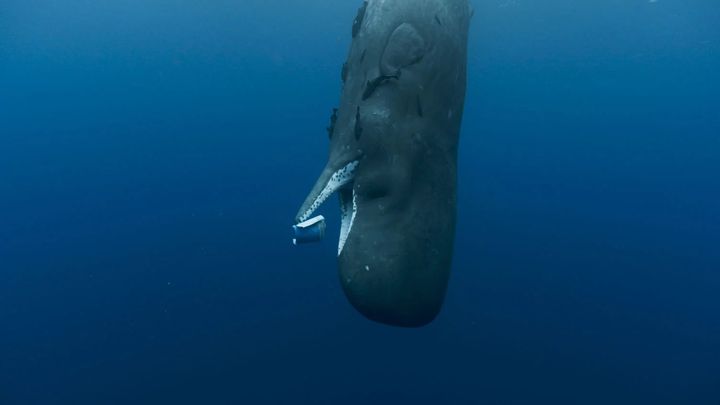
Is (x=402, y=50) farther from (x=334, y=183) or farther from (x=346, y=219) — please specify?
(x=346, y=219)

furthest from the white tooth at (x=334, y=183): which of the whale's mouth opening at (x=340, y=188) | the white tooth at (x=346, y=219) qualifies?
the white tooth at (x=346, y=219)

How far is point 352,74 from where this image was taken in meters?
4.91

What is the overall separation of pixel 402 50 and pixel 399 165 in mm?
1055

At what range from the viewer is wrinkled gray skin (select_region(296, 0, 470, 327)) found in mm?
4219

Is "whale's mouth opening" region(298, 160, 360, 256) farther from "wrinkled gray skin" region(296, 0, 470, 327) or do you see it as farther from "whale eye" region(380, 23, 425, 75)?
"whale eye" region(380, 23, 425, 75)

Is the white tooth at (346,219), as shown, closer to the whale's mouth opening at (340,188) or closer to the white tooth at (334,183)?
the whale's mouth opening at (340,188)

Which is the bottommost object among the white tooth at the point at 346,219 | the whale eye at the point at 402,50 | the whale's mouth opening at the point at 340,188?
the white tooth at the point at 346,219

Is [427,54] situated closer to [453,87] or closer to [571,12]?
[453,87]

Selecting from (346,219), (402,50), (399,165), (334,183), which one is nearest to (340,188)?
(334,183)

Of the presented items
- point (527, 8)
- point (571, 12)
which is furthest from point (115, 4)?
point (571, 12)

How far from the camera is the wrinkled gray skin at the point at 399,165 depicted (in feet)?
13.8

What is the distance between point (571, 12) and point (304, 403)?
18.1m

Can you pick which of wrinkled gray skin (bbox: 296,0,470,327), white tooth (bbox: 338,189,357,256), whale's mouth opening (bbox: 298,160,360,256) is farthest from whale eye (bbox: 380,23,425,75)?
white tooth (bbox: 338,189,357,256)

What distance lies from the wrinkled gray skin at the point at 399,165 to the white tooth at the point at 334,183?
0.06 ft
